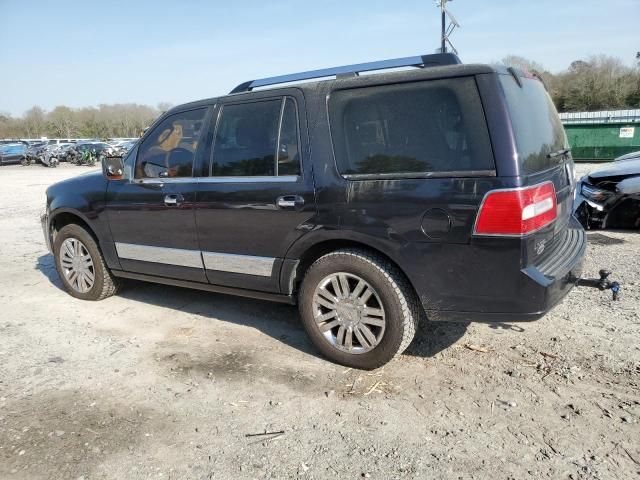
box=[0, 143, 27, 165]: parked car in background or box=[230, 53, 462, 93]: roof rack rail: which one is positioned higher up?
box=[230, 53, 462, 93]: roof rack rail

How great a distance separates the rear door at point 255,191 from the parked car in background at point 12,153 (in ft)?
131

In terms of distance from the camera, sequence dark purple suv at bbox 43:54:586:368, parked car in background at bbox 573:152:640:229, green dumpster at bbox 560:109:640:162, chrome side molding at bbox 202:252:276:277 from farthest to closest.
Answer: green dumpster at bbox 560:109:640:162
parked car in background at bbox 573:152:640:229
chrome side molding at bbox 202:252:276:277
dark purple suv at bbox 43:54:586:368

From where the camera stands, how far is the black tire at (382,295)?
10.6ft

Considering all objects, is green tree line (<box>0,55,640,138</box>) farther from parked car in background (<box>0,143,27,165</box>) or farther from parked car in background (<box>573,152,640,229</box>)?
parked car in background (<box>573,152,640,229</box>)

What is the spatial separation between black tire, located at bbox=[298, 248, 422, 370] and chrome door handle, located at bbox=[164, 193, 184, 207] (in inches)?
52.7

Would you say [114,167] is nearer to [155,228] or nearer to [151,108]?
[155,228]

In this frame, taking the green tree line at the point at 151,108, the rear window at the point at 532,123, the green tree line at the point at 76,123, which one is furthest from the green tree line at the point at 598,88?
the green tree line at the point at 76,123

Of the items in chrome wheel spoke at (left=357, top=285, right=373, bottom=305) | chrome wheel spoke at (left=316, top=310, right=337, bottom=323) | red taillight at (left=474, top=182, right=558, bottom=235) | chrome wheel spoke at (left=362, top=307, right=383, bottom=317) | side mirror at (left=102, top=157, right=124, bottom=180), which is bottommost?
chrome wheel spoke at (left=316, top=310, right=337, bottom=323)

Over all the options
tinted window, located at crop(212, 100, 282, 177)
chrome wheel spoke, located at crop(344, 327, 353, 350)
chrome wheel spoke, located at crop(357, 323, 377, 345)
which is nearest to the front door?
tinted window, located at crop(212, 100, 282, 177)

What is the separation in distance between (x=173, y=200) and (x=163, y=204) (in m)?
0.15

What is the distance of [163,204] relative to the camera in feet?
13.9

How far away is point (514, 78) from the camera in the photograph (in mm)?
3082

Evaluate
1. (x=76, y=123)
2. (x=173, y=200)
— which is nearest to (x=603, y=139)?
(x=173, y=200)

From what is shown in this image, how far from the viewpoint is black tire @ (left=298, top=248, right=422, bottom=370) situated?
3.23 metres
